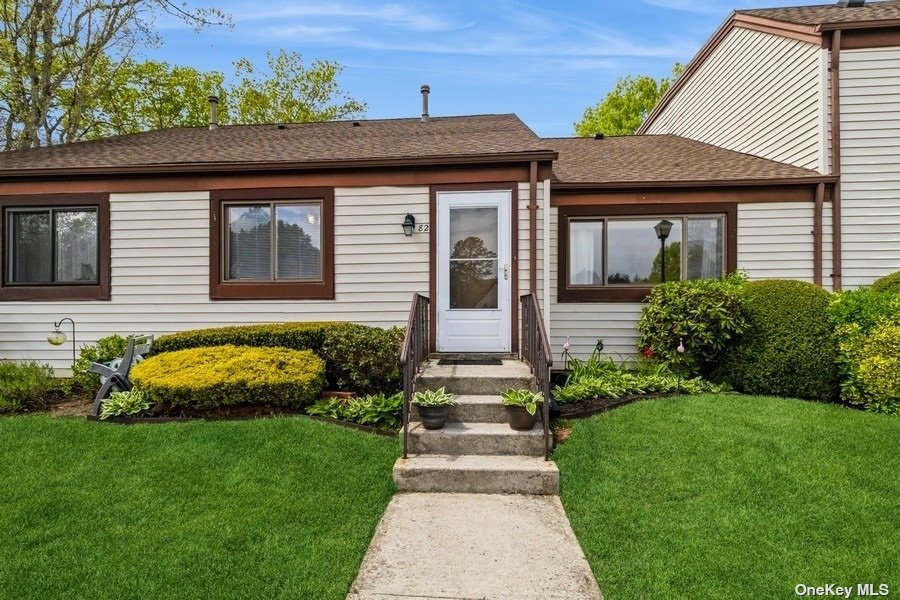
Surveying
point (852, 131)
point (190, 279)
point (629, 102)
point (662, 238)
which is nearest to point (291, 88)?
point (629, 102)

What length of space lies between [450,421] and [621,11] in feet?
38.2

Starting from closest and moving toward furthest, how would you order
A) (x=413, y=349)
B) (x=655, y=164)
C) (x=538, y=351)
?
(x=538, y=351) < (x=413, y=349) < (x=655, y=164)

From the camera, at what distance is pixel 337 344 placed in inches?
225

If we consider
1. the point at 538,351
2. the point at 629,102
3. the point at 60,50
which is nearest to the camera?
the point at 538,351

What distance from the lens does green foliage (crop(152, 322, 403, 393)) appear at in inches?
221

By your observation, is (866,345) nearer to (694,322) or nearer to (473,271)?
(694,322)

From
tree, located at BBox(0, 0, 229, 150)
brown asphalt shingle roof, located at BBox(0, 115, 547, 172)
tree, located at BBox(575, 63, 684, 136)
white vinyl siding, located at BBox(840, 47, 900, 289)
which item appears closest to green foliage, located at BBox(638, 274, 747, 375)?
white vinyl siding, located at BBox(840, 47, 900, 289)

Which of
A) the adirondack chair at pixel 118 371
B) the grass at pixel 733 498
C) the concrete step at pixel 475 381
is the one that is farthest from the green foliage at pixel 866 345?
the adirondack chair at pixel 118 371

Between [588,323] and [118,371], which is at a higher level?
[588,323]

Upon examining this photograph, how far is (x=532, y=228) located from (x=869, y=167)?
15.9 feet

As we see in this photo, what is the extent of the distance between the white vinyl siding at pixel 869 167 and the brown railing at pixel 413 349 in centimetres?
588

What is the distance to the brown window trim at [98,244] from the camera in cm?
686

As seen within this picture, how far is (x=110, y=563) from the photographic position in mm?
2760

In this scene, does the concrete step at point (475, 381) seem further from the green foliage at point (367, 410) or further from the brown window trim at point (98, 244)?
the brown window trim at point (98, 244)
